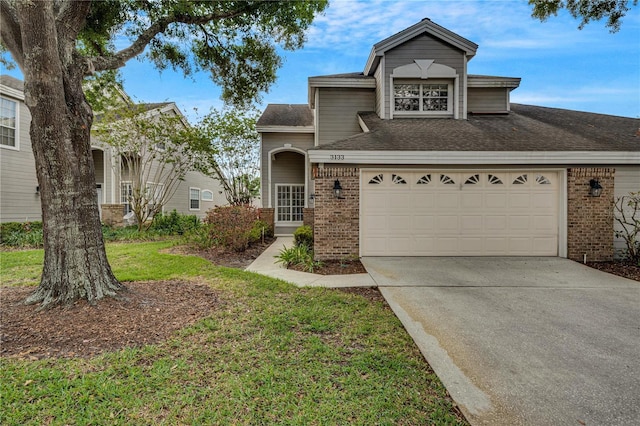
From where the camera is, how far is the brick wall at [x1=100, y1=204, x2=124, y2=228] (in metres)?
13.6

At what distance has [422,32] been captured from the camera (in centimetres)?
1034

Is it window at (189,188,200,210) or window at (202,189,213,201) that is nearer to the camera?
window at (189,188,200,210)


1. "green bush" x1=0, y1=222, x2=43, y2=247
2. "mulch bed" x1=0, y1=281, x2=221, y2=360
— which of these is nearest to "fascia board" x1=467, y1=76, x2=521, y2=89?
"mulch bed" x1=0, y1=281, x2=221, y2=360

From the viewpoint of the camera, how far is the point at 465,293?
527cm

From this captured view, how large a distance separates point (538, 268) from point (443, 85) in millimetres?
7021

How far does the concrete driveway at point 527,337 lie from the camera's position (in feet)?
8.18

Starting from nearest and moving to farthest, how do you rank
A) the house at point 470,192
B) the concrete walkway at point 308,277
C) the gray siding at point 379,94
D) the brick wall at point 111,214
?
the concrete walkway at point 308,277, the house at point 470,192, the gray siding at point 379,94, the brick wall at point 111,214

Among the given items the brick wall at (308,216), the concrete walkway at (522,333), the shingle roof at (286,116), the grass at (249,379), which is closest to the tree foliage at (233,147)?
the shingle roof at (286,116)

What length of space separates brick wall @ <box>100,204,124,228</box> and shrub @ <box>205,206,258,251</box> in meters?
6.89

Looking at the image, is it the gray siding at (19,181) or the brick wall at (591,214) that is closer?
the brick wall at (591,214)

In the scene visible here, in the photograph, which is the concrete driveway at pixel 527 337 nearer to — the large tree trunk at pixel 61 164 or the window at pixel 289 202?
the large tree trunk at pixel 61 164

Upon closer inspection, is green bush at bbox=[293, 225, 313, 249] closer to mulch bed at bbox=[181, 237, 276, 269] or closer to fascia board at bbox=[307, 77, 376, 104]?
mulch bed at bbox=[181, 237, 276, 269]

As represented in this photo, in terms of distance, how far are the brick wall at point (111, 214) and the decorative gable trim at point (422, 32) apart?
41.6ft

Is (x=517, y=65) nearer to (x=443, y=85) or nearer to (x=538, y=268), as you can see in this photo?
(x=443, y=85)
